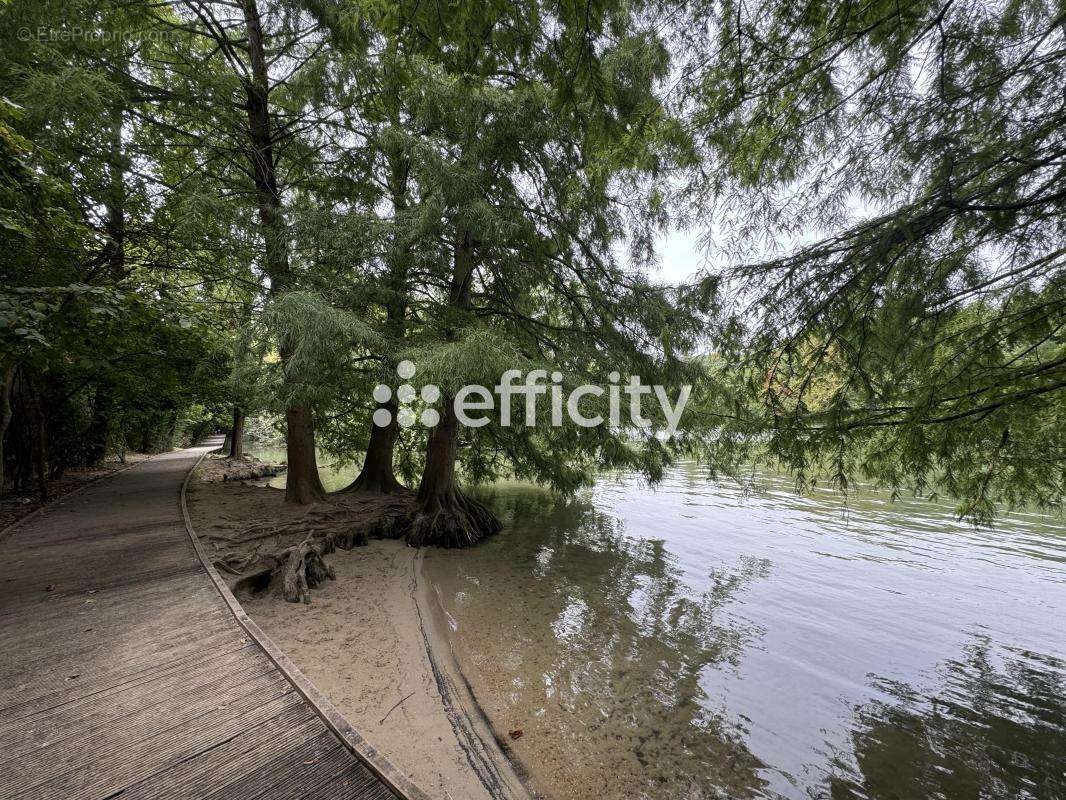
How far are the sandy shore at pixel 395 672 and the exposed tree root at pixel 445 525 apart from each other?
101cm

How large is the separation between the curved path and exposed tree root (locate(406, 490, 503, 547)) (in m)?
3.38

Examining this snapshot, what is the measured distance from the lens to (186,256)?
6.02 meters

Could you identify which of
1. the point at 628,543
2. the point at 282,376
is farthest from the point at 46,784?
the point at 628,543

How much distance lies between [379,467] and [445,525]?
2910 millimetres

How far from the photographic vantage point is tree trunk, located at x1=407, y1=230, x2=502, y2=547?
6.67 m

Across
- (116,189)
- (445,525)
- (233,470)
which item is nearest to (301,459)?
(445,525)

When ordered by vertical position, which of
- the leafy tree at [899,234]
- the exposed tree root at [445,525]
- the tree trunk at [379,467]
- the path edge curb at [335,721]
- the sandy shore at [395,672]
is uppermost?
the leafy tree at [899,234]

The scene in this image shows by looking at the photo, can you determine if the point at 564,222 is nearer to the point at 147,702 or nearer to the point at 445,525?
the point at 445,525

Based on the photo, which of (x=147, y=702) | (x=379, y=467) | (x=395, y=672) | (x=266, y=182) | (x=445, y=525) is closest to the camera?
(x=147, y=702)

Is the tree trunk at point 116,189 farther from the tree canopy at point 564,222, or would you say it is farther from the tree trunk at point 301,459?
the tree trunk at point 301,459

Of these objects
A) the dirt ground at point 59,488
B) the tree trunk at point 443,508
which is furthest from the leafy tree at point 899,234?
the dirt ground at point 59,488

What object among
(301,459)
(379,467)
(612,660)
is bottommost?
(612,660)

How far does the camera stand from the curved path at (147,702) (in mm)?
1754

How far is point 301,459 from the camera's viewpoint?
7.55 metres
